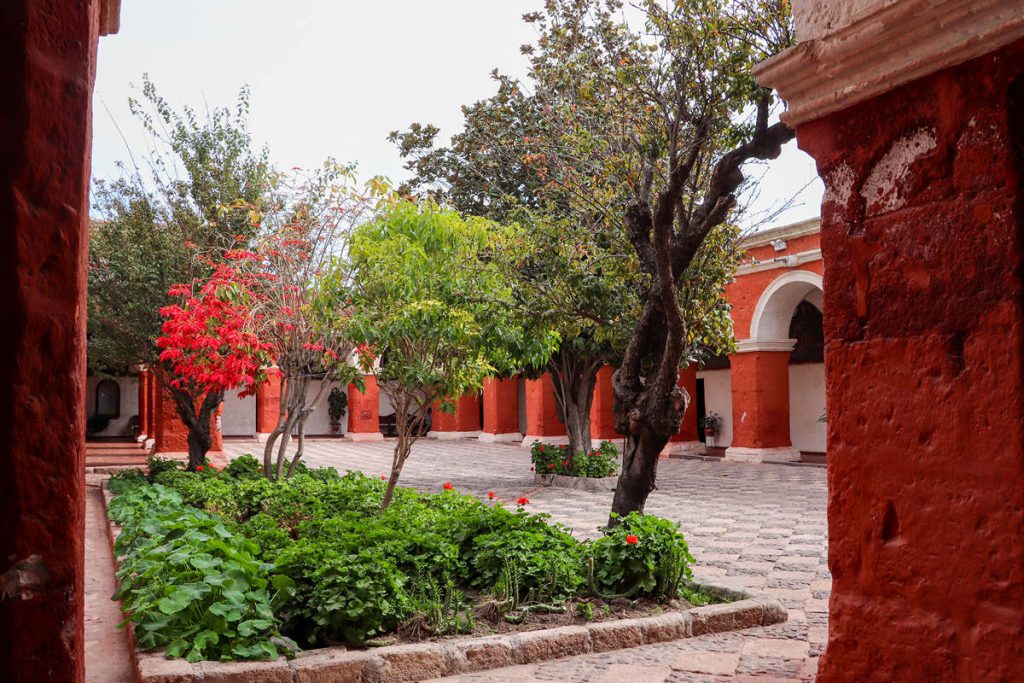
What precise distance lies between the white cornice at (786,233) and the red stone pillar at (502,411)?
10081 millimetres

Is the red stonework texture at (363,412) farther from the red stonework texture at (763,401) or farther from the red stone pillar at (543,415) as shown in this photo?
the red stonework texture at (763,401)

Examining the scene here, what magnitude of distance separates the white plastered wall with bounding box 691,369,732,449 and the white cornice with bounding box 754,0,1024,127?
65.7 feet

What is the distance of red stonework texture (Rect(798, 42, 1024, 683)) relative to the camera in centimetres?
205

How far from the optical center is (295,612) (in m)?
4.39

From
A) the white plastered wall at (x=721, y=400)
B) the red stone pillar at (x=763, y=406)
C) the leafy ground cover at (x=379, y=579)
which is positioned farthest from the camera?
the white plastered wall at (x=721, y=400)

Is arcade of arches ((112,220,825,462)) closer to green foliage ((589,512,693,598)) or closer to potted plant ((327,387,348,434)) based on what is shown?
potted plant ((327,387,348,434))

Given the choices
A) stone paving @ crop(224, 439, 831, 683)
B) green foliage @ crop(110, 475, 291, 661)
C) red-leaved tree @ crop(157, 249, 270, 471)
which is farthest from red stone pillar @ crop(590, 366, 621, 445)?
green foliage @ crop(110, 475, 291, 661)

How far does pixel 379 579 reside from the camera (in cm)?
454

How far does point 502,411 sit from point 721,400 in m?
6.99

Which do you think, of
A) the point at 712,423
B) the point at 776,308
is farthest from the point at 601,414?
the point at 776,308

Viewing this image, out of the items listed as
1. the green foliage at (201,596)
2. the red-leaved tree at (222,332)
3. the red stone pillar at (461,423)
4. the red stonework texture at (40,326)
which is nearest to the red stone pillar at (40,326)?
the red stonework texture at (40,326)

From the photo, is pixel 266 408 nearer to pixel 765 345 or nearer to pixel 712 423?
pixel 712 423

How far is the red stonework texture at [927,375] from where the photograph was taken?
2053 millimetres

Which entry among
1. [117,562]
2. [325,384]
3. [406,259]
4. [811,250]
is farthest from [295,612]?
[811,250]
